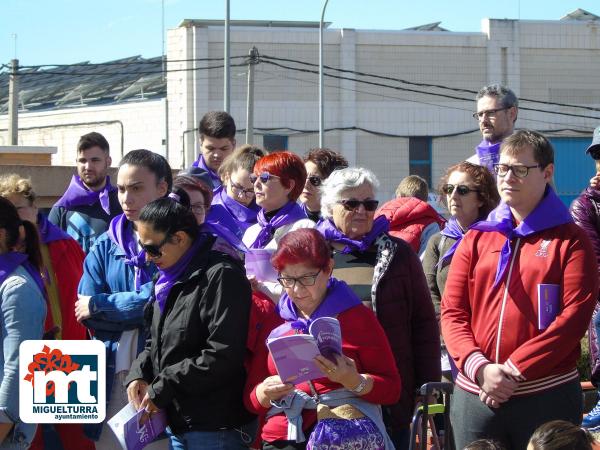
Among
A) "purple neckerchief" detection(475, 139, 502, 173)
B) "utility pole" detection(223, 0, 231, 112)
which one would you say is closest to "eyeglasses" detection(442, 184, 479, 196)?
"purple neckerchief" detection(475, 139, 502, 173)

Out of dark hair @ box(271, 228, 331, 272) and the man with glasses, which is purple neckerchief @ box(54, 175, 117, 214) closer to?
the man with glasses

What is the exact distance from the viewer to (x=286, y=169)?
551cm

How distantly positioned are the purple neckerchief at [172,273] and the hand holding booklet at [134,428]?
461 mm

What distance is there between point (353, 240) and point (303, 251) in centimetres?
75

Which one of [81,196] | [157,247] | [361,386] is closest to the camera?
[361,386]

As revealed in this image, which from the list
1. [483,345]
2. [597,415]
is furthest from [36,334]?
[597,415]

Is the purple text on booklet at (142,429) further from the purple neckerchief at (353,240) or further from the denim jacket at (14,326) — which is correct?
the purple neckerchief at (353,240)

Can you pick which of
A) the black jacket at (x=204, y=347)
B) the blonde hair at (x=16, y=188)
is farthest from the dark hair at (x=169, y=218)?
the blonde hair at (x=16, y=188)

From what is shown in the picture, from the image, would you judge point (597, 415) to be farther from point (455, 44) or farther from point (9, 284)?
point (455, 44)

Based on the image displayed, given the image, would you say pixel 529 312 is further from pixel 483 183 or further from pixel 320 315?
pixel 483 183

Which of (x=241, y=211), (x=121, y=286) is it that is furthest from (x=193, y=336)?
(x=241, y=211)

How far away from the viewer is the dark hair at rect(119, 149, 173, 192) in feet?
17.2

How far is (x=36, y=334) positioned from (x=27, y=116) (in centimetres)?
3911

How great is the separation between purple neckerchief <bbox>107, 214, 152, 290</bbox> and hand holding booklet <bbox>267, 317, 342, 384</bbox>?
1306 millimetres
